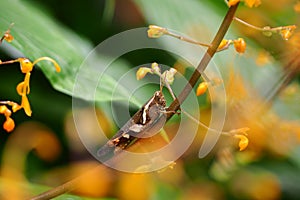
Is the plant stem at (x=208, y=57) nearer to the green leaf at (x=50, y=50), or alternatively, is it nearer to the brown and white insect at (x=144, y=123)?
the brown and white insect at (x=144, y=123)

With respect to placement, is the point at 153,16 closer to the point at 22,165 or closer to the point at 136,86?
the point at 136,86

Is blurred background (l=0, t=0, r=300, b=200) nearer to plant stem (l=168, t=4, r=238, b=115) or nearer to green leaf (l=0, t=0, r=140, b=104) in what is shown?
green leaf (l=0, t=0, r=140, b=104)

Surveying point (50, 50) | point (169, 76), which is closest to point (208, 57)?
point (169, 76)

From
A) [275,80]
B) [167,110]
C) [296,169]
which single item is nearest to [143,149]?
[167,110]

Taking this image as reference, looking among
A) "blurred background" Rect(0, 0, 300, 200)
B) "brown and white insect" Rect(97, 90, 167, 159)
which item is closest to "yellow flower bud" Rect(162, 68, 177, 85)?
"brown and white insect" Rect(97, 90, 167, 159)

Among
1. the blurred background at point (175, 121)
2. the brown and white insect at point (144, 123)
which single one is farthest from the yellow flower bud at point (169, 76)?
the blurred background at point (175, 121)

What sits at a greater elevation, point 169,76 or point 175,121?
point 169,76

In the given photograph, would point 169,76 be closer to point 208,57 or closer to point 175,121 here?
point 208,57
